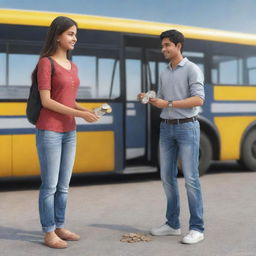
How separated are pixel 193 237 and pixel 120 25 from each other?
4615 mm

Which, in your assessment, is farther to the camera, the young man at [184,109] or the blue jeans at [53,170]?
the young man at [184,109]

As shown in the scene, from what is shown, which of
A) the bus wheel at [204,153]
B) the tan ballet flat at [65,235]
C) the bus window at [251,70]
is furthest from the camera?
the bus window at [251,70]

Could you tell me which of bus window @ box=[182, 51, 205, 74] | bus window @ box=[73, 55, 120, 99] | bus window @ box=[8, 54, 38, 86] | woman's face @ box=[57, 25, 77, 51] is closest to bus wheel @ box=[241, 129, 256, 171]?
bus window @ box=[182, 51, 205, 74]

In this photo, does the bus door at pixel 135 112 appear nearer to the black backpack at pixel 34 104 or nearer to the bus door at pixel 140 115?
the bus door at pixel 140 115

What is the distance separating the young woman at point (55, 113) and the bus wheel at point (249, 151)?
5616mm

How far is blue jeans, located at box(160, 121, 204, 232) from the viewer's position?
14.0 feet

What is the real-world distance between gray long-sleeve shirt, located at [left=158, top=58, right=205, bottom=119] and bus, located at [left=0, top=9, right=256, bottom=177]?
339 cm

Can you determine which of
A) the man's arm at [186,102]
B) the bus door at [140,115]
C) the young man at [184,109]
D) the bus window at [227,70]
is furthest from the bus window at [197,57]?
the man's arm at [186,102]

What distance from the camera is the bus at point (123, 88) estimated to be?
7.25m

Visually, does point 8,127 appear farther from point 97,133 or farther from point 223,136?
point 223,136

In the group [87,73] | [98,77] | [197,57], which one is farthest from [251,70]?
[87,73]

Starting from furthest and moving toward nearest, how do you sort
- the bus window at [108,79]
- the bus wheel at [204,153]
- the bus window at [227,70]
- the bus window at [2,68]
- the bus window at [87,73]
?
1. the bus window at [227,70]
2. the bus wheel at [204,153]
3. the bus window at [108,79]
4. the bus window at [87,73]
5. the bus window at [2,68]

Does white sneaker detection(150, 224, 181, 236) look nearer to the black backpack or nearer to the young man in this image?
the young man

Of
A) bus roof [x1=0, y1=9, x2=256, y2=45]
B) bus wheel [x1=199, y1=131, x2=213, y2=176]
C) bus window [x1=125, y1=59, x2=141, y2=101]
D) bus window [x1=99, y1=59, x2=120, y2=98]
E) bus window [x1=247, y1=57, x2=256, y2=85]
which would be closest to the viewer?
bus roof [x1=0, y1=9, x2=256, y2=45]
